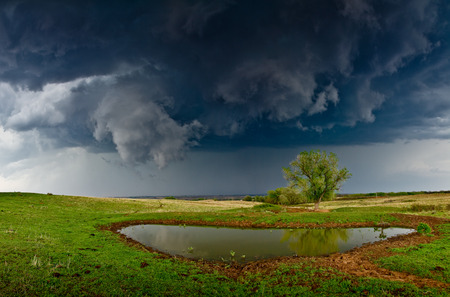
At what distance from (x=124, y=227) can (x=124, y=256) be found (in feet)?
60.0

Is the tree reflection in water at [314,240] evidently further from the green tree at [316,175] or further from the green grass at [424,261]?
the green tree at [316,175]

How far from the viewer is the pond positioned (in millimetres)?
18469

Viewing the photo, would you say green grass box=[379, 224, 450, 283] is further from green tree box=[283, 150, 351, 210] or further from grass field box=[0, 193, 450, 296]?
green tree box=[283, 150, 351, 210]

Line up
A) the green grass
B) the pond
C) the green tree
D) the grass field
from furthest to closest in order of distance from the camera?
1. the green tree
2. the pond
3. the green grass
4. the grass field

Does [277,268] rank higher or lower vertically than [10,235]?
lower

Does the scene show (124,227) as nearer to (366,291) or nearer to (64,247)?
(64,247)

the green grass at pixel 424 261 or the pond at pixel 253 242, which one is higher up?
the green grass at pixel 424 261

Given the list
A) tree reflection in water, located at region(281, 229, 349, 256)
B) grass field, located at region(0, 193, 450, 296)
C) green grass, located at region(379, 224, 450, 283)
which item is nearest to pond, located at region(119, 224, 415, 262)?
tree reflection in water, located at region(281, 229, 349, 256)

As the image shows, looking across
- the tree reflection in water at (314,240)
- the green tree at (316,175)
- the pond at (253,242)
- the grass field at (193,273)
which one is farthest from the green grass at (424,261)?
the green tree at (316,175)

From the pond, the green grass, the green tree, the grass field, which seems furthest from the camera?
the green tree

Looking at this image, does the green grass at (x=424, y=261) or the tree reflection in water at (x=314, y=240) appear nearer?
the green grass at (x=424, y=261)

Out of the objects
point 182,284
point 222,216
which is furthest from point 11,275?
point 222,216

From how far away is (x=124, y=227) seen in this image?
104ft

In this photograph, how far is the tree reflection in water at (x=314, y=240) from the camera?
19297mm
